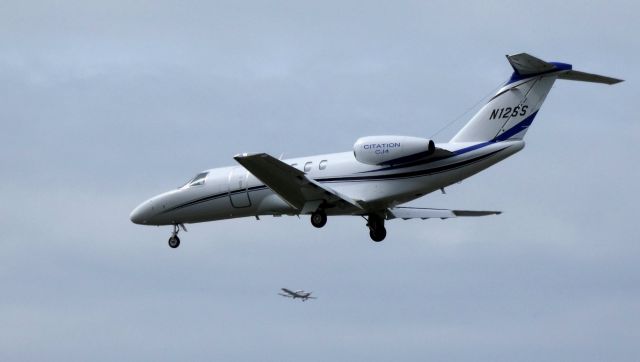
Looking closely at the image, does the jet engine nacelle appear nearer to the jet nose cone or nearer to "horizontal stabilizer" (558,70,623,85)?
"horizontal stabilizer" (558,70,623,85)

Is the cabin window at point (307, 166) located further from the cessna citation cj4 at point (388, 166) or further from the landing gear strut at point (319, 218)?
the landing gear strut at point (319, 218)

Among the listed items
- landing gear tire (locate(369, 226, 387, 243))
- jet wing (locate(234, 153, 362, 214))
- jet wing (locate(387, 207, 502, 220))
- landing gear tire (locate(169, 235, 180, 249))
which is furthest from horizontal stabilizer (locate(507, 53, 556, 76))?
landing gear tire (locate(169, 235, 180, 249))

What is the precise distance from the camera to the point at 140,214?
2217 inches

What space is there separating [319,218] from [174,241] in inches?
289

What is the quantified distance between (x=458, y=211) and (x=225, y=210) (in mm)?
8365

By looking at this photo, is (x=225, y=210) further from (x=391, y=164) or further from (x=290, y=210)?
(x=391, y=164)

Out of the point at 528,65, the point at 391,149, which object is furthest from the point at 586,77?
the point at 391,149

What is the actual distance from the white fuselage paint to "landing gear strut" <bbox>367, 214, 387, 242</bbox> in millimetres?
1138

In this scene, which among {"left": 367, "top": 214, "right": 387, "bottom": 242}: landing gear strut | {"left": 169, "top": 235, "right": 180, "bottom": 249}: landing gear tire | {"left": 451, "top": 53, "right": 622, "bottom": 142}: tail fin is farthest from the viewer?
{"left": 169, "top": 235, "right": 180, "bottom": 249}: landing gear tire

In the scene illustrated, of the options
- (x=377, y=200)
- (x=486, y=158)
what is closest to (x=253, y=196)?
(x=377, y=200)

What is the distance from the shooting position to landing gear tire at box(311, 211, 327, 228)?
51.2 meters

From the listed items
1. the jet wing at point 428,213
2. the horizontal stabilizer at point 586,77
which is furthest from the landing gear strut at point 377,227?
the horizontal stabilizer at point 586,77

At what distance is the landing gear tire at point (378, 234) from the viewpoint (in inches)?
2112

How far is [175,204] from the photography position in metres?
55.3
